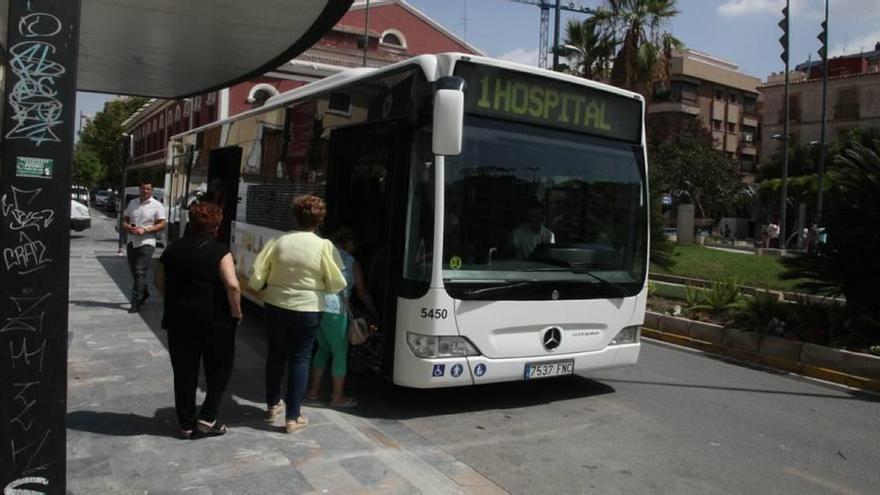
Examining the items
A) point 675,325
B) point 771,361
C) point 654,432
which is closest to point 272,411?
point 654,432

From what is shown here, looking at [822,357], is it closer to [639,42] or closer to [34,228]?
[34,228]

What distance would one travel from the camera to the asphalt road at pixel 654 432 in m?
4.88

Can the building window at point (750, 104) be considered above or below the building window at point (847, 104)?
above

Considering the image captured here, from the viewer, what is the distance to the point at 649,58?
2297cm

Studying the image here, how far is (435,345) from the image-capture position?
565cm

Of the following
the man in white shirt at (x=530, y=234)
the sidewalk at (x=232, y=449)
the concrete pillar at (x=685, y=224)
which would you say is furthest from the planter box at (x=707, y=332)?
the concrete pillar at (x=685, y=224)

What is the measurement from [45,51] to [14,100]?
0.78 ft

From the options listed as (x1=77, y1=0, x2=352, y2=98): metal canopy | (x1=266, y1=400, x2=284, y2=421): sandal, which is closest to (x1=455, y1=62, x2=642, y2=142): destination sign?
(x1=77, y1=0, x2=352, y2=98): metal canopy

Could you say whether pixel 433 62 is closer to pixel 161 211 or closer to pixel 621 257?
pixel 621 257

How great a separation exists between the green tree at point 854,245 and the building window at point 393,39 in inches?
1169

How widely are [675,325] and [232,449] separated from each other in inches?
304

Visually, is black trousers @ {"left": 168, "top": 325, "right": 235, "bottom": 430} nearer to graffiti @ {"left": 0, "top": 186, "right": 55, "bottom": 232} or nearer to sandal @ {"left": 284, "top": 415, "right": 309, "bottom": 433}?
sandal @ {"left": 284, "top": 415, "right": 309, "bottom": 433}

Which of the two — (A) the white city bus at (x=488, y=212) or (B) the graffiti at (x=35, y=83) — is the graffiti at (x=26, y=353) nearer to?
(B) the graffiti at (x=35, y=83)

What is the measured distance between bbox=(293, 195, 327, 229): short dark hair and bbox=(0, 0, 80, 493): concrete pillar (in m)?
2.21
